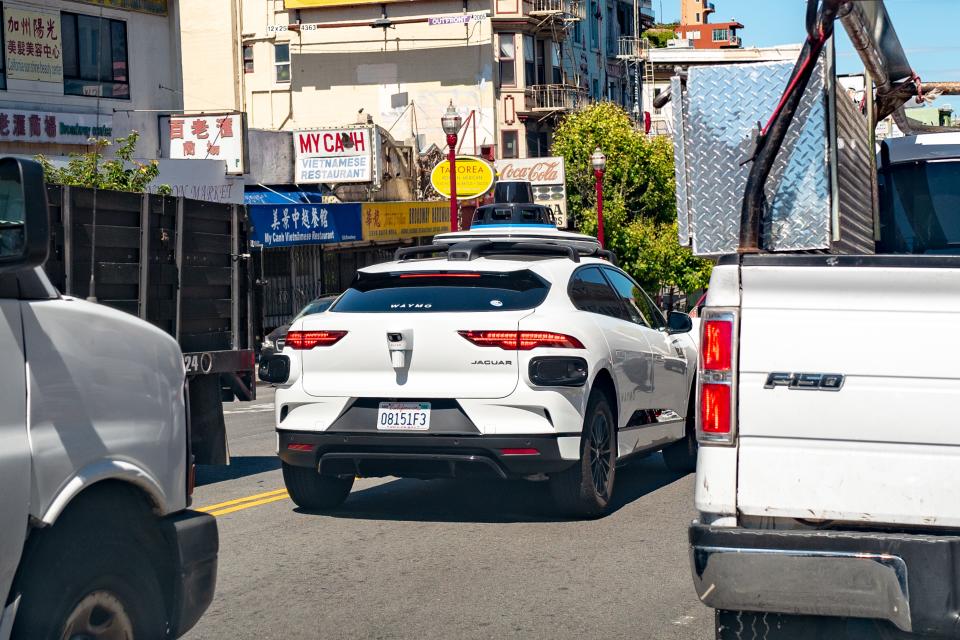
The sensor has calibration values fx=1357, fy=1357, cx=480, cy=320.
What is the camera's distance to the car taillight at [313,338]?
904 cm

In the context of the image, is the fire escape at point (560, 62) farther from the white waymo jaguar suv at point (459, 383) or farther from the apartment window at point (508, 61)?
the white waymo jaguar suv at point (459, 383)

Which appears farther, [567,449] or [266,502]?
[266,502]

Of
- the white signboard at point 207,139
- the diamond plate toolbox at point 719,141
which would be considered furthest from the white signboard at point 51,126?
the diamond plate toolbox at point 719,141

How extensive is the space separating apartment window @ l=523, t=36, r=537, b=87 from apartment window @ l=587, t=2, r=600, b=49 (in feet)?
31.5

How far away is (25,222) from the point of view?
12.5ft

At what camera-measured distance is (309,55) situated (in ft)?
165

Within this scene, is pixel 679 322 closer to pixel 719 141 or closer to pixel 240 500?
pixel 240 500

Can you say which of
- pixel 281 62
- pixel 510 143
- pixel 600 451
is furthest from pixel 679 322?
pixel 281 62

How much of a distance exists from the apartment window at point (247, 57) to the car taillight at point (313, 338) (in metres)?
42.9

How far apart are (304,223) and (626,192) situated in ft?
61.7

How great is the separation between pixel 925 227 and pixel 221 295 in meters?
5.97

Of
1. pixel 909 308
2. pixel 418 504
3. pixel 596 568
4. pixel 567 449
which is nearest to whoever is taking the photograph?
pixel 909 308

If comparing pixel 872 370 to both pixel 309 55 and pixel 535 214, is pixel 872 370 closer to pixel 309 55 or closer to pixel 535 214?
pixel 535 214

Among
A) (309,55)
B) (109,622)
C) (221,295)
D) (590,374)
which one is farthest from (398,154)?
(109,622)
